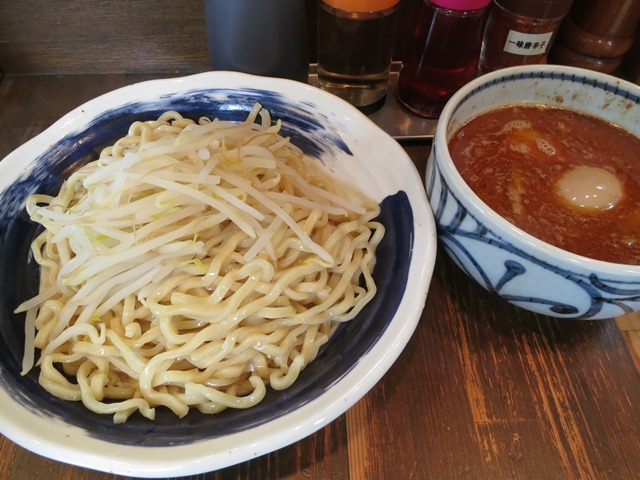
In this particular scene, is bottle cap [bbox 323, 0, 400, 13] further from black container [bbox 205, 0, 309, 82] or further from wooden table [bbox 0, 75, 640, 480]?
wooden table [bbox 0, 75, 640, 480]

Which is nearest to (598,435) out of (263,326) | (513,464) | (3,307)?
(513,464)

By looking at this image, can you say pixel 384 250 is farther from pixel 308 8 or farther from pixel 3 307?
pixel 308 8

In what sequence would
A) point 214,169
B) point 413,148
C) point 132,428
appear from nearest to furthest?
point 132,428, point 214,169, point 413,148

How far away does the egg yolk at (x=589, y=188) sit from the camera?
1.04 m

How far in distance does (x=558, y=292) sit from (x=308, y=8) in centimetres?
125

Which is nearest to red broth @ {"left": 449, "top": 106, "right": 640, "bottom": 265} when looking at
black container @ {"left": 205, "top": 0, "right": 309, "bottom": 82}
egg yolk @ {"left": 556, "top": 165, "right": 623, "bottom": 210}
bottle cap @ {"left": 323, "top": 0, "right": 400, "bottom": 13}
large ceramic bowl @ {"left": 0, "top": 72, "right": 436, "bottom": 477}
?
egg yolk @ {"left": 556, "top": 165, "right": 623, "bottom": 210}

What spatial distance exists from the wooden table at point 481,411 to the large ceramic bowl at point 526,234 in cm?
17

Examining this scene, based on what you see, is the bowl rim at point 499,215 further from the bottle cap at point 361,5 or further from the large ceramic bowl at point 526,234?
the bottle cap at point 361,5

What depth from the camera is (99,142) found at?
131 centimetres

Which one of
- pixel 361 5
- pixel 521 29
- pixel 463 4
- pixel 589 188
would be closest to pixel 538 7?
pixel 521 29

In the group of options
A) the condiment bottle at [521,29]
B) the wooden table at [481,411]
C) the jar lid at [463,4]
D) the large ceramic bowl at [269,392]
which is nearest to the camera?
the large ceramic bowl at [269,392]

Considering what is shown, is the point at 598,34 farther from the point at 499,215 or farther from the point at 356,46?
the point at 499,215

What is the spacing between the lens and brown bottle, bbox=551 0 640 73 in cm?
147

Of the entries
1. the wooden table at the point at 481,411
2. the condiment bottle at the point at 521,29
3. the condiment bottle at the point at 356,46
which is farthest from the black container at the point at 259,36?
the wooden table at the point at 481,411
